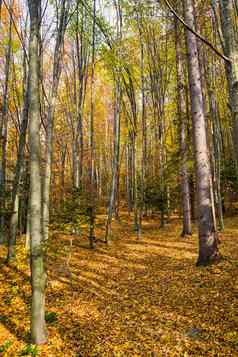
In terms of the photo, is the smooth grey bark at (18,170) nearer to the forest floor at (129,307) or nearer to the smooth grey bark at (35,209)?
the forest floor at (129,307)

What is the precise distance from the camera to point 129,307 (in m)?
4.29

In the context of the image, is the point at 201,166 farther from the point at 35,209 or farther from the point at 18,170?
the point at 18,170

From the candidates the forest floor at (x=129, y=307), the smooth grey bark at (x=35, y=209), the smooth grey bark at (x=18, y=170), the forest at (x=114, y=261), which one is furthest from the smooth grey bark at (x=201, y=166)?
the smooth grey bark at (x=18, y=170)

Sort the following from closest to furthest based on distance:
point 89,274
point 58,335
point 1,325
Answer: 1. point 58,335
2. point 1,325
3. point 89,274

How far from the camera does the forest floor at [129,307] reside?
3143 mm

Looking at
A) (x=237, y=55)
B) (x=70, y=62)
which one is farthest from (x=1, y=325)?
(x=70, y=62)

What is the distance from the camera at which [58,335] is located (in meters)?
3.52

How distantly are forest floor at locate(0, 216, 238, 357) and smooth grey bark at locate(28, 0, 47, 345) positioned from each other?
0.30 metres

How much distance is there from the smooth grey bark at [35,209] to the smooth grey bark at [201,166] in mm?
3697

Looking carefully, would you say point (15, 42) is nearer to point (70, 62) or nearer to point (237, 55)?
point (70, 62)

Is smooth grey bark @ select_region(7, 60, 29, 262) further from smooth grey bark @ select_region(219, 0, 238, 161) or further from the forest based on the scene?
smooth grey bark @ select_region(219, 0, 238, 161)

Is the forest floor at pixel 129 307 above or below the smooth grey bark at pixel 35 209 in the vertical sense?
below

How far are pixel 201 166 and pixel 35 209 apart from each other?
398cm

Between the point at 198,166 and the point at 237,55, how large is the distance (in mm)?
3963
